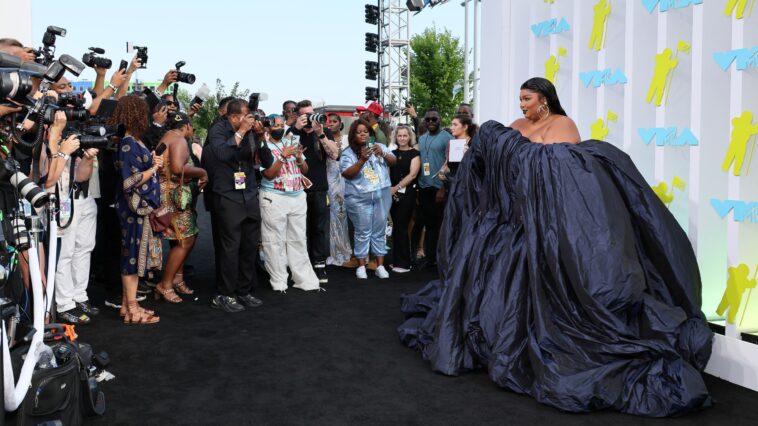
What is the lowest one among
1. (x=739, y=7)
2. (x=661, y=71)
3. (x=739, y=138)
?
(x=739, y=138)

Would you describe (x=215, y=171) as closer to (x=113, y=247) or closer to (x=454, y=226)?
(x=113, y=247)

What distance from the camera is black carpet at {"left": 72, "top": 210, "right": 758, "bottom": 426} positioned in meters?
3.12

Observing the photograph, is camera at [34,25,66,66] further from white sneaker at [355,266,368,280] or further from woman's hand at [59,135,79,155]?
white sneaker at [355,266,368,280]

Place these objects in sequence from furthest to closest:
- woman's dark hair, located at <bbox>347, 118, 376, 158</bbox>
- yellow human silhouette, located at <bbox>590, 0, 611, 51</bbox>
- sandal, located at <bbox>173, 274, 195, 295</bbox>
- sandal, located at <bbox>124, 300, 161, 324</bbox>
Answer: woman's dark hair, located at <bbox>347, 118, 376, 158</bbox>
sandal, located at <bbox>173, 274, 195, 295</bbox>
sandal, located at <bbox>124, 300, 161, 324</bbox>
yellow human silhouette, located at <bbox>590, 0, 611, 51</bbox>

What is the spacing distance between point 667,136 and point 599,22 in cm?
103

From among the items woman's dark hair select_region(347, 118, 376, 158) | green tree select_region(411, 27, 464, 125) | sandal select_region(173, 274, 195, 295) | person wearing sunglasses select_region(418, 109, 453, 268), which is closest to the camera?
sandal select_region(173, 274, 195, 295)

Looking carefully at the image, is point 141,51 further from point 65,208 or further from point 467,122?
point 467,122

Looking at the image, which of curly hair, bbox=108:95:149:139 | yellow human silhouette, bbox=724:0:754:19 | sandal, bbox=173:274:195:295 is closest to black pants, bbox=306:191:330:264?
sandal, bbox=173:274:195:295

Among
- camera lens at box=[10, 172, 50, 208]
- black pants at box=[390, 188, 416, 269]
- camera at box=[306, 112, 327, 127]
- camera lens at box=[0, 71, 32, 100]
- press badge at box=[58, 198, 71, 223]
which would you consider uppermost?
camera at box=[306, 112, 327, 127]

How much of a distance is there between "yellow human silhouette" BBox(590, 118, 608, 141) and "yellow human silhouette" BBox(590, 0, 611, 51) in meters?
0.51

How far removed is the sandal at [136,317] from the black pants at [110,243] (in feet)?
2.45

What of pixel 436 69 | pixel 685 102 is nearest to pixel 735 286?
pixel 685 102

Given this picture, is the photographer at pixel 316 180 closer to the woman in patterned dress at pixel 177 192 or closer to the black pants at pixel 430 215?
the black pants at pixel 430 215

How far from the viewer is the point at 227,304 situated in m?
5.23
